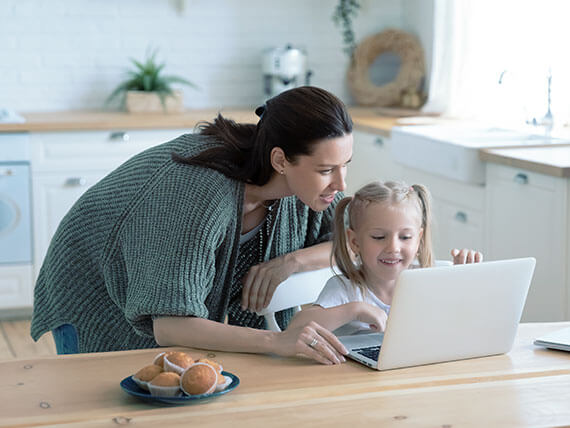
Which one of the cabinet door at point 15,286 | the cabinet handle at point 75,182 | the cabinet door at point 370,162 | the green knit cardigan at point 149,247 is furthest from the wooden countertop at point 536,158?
the cabinet door at point 15,286

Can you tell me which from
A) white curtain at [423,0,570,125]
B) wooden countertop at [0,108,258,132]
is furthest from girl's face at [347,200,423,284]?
wooden countertop at [0,108,258,132]

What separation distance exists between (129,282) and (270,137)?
408 mm

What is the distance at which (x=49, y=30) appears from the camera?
4777 mm

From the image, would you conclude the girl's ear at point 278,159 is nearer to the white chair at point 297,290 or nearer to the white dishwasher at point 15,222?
the white chair at point 297,290

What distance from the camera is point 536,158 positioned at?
298cm

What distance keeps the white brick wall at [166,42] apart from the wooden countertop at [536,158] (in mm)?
2128

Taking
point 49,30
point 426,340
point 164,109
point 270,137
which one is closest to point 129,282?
point 270,137

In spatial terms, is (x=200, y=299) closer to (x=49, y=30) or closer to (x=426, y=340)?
(x=426, y=340)

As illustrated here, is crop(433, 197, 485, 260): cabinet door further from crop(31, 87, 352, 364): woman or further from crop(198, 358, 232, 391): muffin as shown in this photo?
crop(198, 358, 232, 391): muffin

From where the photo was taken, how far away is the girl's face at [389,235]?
1.82 meters

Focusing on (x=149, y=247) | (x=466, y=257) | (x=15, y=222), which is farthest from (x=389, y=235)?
(x=15, y=222)

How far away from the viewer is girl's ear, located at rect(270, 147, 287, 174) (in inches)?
69.9

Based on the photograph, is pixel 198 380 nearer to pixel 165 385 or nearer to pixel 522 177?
pixel 165 385

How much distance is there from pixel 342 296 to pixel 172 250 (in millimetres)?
415
